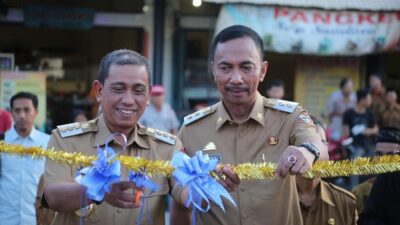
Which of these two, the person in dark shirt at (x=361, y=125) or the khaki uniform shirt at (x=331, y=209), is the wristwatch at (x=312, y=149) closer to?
the khaki uniform shirt at (x=331, y=209)

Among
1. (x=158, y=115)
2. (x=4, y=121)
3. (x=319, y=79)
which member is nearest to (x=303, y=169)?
(x=4, y=121)

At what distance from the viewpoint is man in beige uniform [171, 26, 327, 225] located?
2926mm

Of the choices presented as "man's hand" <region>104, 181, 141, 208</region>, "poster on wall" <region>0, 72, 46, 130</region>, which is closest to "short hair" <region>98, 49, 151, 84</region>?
"man's hand" <region>104, 181, 141, 208</region>

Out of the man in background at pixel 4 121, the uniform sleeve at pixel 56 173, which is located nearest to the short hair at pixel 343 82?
the man in background at pixel 4 121

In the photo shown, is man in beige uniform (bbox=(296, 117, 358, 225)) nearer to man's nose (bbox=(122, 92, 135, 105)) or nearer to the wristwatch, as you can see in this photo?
the wristwatch

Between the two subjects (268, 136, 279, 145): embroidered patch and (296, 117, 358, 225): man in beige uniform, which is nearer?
(268, 136, 279, 145): embroidered patch

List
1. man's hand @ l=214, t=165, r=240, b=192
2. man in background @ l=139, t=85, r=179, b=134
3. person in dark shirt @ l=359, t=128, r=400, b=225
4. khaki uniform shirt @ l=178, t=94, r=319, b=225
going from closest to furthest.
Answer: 1. man's hand @ l=214, t=165, r=240, b=192
2. khaki uniform shirt @ l=178, t=94, r=319, b=225
3. person in dark shirt @ l=359, t=128, r=400, b=225
4. man in background @ l=139, t=85, r=179, b=134

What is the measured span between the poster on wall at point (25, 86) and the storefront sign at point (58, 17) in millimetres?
835

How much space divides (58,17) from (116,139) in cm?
692

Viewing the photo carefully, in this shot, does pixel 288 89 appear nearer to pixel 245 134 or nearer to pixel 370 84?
pixel 370 84

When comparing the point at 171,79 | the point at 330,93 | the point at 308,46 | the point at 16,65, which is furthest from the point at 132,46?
the point at 330,93

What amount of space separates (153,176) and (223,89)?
61 cm

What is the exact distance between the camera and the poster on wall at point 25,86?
8.78 metres

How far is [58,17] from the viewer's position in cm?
927
